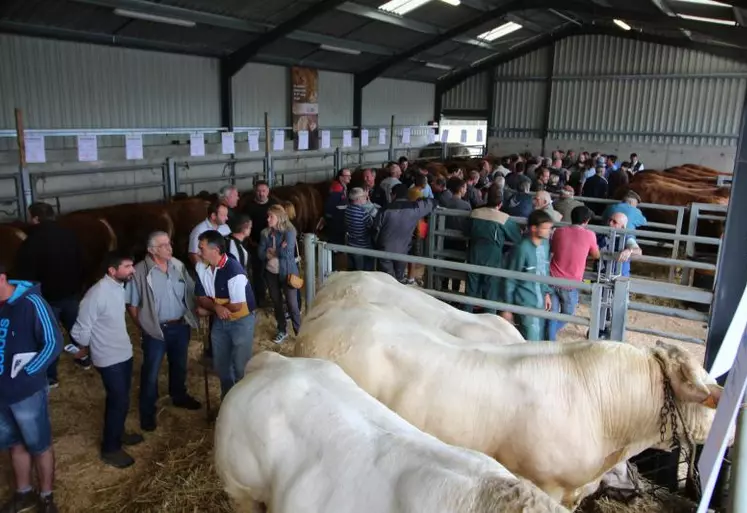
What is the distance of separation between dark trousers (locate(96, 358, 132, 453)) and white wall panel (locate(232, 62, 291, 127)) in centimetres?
980

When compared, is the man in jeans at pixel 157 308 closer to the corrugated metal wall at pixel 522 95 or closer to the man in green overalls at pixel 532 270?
the man in green overalls at pixel 532 270

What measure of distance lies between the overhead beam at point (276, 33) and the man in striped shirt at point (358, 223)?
5.78m

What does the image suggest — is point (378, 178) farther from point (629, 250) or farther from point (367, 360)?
point (367, 360)

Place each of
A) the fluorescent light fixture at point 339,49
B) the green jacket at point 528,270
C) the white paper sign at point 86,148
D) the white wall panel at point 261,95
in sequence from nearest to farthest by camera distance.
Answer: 1. the green jacket at point 528,270
2. the white paper sign at point 86,148
3. the white wall panel at point 261,95
4. the fluorescent light fixture at point 339,49

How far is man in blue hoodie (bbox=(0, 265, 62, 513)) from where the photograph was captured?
127 inches

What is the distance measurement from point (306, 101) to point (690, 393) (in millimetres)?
13419

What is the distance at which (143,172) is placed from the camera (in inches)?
357

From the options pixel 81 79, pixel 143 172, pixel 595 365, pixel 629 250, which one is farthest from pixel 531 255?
pixel 81 79

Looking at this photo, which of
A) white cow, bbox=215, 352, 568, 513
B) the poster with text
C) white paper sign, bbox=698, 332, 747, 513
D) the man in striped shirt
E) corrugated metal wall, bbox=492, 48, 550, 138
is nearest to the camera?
white paper sign, bbox=698, 332, 747, 513

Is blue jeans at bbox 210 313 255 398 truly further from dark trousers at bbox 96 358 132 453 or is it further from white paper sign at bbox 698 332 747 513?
white paper sign at bbox 698 332 747 513

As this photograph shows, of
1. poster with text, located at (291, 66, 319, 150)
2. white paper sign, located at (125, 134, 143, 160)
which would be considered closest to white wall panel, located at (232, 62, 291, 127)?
poster with text, located at (291, 66, 319, 150)

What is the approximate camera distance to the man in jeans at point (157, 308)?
4348mm

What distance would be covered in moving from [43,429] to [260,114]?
11211mm

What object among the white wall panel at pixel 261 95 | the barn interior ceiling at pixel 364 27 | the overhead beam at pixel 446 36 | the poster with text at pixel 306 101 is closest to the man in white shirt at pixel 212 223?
the barn interior ceiling at pixel 364 27
